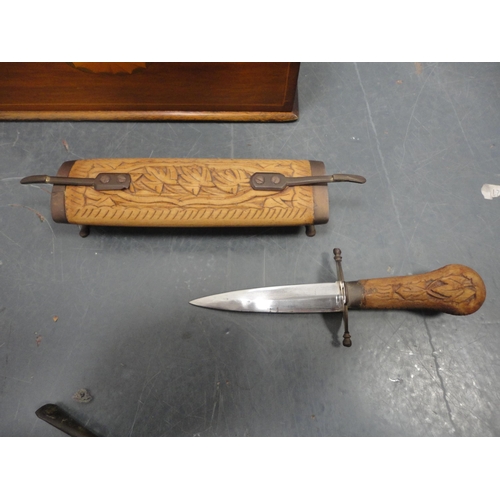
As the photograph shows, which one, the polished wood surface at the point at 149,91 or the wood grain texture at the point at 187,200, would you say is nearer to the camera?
the wood grain texture at the point at 187,200

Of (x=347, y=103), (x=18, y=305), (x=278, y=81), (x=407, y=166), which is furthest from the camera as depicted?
(x=347, y=103)

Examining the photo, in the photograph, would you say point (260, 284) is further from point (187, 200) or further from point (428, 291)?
point (428, 291)

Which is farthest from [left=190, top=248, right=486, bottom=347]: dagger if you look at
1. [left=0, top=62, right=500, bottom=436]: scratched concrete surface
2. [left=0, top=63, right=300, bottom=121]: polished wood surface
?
[left=0, top=63, right=300, bottom=121]: polished wood surface

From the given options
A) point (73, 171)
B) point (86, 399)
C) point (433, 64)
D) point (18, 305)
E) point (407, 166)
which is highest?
point (433, 64)

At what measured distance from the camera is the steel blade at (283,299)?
1.94m

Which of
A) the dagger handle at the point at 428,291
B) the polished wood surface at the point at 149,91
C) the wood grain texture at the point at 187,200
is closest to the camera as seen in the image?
the dagger handle at the point at 428,291

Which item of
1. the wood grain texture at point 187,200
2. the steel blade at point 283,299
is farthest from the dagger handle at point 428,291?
the wood grain texture at point 187,200

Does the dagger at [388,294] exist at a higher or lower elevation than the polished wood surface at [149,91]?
lower

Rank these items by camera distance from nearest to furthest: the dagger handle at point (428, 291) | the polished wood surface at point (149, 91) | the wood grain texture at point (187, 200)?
the dagger handle at point (428, 291)
the wood grain texture at point (187, 200)
the polished wood surface at point (149, 91)

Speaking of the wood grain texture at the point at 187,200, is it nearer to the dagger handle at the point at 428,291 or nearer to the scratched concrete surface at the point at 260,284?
the scratched concrete surface at the point at 260,284

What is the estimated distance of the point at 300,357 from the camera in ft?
6.88

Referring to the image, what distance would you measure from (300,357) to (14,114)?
2.58 m

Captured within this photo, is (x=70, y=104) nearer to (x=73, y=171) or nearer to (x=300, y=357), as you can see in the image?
(x=73, y=171)

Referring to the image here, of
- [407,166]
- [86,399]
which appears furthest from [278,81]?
[86,399]
